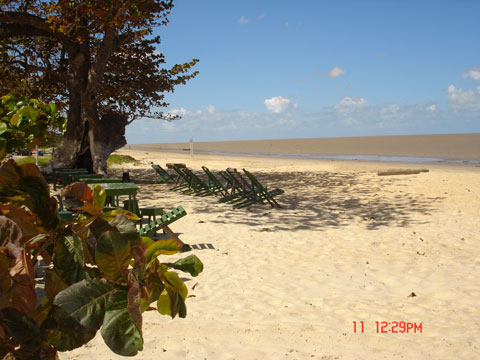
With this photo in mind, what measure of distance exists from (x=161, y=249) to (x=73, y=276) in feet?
0.50

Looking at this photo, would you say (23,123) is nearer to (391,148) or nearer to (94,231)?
(94,231)

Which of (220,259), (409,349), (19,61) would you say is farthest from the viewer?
(19,61)

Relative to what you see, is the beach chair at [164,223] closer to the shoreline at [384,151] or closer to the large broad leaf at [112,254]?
the large broad leaf at [112,254]

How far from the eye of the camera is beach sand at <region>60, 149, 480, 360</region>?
11.4 ft

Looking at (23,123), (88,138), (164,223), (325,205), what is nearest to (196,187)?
(325,205)

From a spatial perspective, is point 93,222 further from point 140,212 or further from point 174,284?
point 140,212

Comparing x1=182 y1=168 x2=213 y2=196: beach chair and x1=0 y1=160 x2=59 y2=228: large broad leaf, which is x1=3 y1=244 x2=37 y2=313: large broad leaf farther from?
x1=182 y1=168 x2=213 y2=196: beach chair

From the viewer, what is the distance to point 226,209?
9992 mm

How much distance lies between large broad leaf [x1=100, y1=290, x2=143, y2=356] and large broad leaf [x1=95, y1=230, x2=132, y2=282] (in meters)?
0.04

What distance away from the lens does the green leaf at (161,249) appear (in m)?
0.79

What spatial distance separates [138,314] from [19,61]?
51.8 feet

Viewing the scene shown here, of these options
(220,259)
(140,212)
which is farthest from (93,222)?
(140,212)
